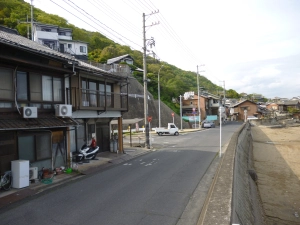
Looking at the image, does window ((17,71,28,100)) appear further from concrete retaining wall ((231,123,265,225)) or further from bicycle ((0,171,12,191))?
concrete retaining wall ((231,123,265,225))

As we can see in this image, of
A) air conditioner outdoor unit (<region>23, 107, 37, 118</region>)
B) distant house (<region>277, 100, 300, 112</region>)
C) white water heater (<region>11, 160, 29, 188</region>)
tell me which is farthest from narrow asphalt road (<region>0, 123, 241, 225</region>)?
distant house (<region>277, 100, 300, 112</region>)

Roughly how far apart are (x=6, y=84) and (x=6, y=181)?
424 cm

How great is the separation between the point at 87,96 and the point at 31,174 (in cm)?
688

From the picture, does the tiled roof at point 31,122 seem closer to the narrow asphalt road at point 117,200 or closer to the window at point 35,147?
the window at point 35,147

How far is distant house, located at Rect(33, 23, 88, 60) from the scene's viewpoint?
2133 inches

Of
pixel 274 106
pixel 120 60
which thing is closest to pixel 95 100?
pixel 120 60

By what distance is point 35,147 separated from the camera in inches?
479

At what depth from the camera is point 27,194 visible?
9.77 m

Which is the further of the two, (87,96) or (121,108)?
(121,108)

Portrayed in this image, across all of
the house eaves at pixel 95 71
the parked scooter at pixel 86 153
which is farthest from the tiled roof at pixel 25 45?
the parked scooter at pixel 86 153

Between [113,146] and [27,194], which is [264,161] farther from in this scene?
[27,194]

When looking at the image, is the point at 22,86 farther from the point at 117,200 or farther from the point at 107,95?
the point at 107,95

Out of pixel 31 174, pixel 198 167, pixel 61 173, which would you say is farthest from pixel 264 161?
pixel 31 174

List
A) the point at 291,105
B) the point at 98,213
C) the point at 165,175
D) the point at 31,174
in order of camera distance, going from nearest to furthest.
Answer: the point at 98,213, the point at 31,174, the point at 165,175, the point at 291,105
